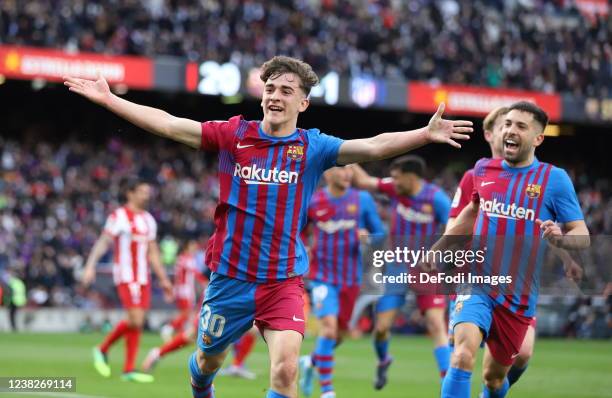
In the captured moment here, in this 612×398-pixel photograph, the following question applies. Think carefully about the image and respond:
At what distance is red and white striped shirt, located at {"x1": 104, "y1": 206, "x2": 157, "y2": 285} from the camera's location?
42.8ft

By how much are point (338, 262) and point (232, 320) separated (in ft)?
17.1

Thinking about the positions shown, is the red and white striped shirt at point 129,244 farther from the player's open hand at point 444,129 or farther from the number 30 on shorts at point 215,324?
the player's open hand at point 444,129

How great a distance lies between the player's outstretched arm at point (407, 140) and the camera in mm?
6414

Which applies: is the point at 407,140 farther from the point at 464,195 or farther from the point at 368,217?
the point at 368,217

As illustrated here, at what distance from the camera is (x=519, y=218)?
773 cm

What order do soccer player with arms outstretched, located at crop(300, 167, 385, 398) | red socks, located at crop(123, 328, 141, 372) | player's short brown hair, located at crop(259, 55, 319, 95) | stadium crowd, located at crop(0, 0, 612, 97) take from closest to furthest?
player's short brown hair, located at crop(259, 55, 319, 95)
soccer player with arms outstretched, located at crop(300, 167, 385, 398)
red socks, located at crop(123, 328, 141, 372)
stadium crowd, located at crop(0, 0, 612, 97)

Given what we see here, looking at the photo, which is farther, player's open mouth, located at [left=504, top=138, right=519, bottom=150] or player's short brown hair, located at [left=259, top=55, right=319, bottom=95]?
player's open mouth, located at [left=504, top=138, right=519, bottom=150]

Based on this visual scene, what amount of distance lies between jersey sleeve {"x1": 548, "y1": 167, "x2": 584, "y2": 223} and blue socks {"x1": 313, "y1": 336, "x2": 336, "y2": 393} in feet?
12.7

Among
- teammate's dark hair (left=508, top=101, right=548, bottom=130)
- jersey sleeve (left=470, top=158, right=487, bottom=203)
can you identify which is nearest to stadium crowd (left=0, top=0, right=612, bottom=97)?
jersey sleeve (left=470, top=158, right=487, bottom=203)

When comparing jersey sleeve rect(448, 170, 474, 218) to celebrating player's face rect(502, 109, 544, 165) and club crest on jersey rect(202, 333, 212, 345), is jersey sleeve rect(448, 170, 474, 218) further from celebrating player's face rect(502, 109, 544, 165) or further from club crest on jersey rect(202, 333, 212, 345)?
club crest on jersey rect(202, 333, 212, 345)

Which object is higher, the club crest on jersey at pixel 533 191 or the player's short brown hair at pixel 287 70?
the player's short brown hair at pixel 287 70

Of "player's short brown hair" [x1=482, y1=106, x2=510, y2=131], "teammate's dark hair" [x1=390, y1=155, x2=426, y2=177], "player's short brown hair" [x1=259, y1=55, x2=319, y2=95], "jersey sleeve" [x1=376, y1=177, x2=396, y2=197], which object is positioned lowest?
"jersey sleeve" [x1=376, y1=177, x2=396, y2=197]

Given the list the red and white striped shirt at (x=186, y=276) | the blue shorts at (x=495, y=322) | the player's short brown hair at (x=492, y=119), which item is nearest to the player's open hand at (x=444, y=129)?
the blue shorts at (x=495, y=322)

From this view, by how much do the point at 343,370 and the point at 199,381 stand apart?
8.02 metres
